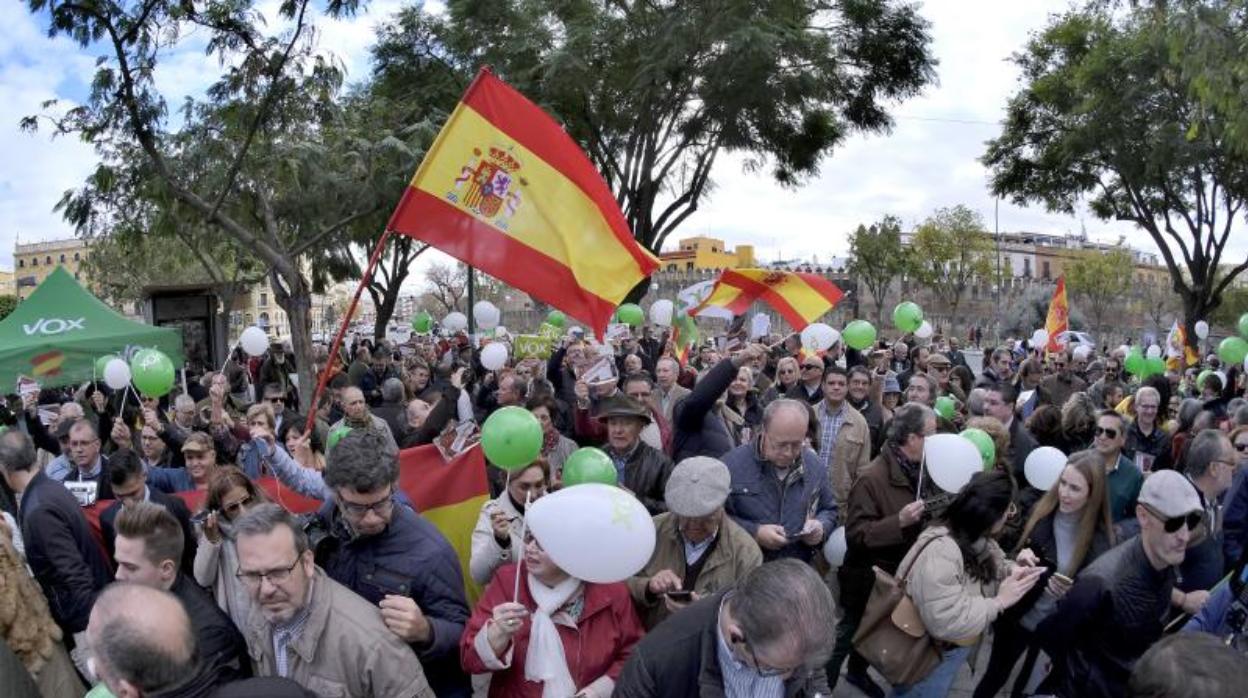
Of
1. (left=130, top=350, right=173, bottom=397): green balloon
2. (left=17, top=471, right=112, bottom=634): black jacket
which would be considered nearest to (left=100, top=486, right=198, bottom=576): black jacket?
(left=17, top=471, right=112, bottom=634): black jacket

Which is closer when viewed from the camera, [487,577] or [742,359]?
[487,577]

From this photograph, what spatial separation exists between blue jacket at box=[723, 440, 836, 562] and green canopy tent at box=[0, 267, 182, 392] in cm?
766

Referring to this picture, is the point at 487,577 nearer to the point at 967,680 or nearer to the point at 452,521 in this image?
the point at 452,521

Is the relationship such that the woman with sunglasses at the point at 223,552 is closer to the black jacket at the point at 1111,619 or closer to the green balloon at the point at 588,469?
the green balloon at the point at 588,469

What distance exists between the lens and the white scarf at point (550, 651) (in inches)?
114

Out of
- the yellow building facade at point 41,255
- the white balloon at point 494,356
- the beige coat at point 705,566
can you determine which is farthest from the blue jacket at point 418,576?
the yellow building facade at point 41,255

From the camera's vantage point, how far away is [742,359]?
5.20 metres

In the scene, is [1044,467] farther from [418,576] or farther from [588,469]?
[418,576]

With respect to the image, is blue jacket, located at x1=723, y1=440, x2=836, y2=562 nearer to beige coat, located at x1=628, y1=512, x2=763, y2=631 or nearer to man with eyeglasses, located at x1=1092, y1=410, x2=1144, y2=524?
beige coat, located at x1=628, y1=512, x2=763, y2=631

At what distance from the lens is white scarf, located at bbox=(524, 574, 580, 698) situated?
2.90 m

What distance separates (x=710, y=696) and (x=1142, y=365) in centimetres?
1077

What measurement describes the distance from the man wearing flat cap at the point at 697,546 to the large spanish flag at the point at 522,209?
79.3 inches

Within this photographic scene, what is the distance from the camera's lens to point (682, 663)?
2418 mm

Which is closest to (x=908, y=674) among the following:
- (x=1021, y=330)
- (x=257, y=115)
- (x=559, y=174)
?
(x=559, y=174)
